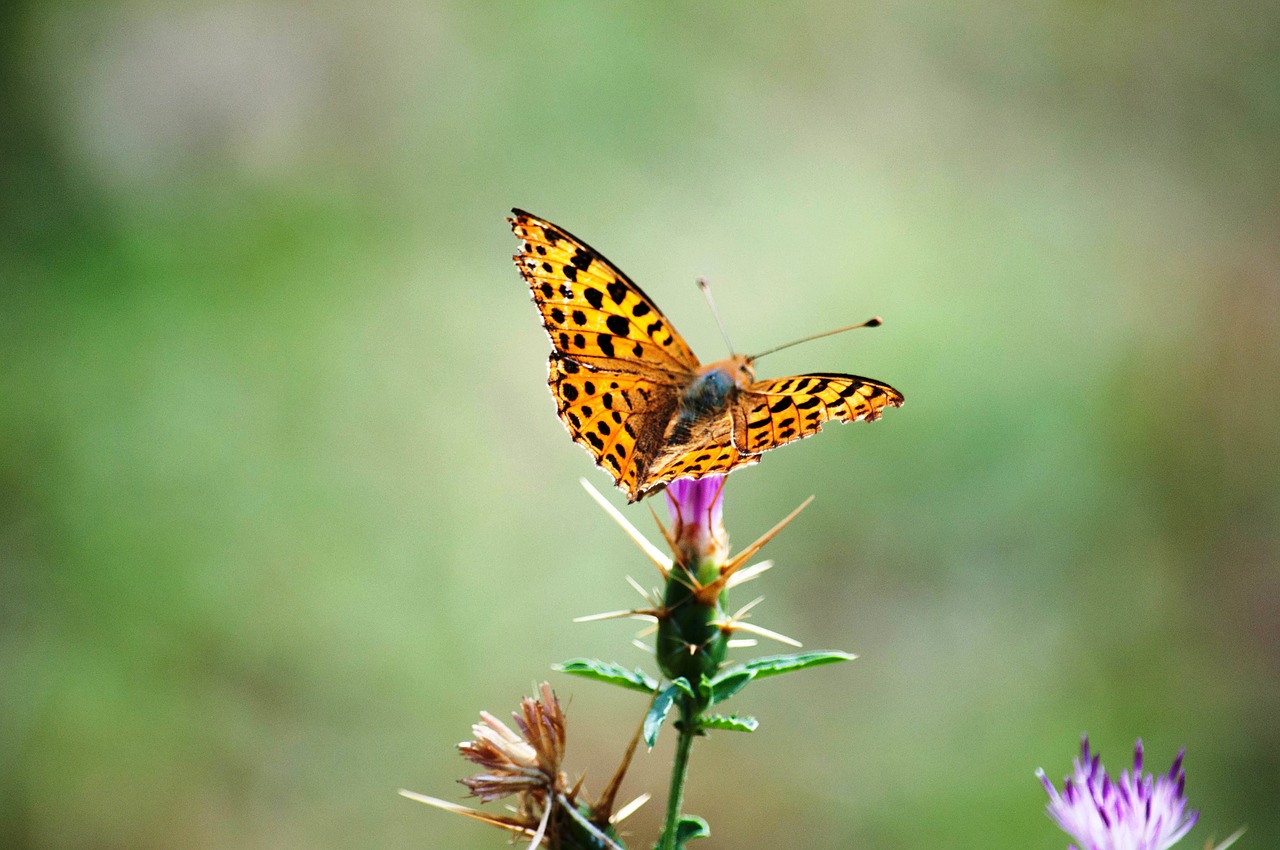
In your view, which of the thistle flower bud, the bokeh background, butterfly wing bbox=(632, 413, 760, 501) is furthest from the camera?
the bokeh background

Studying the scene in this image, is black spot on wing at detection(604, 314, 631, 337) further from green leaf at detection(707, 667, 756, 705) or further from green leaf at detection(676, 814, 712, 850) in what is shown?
green leaf at detection(676, 814, 712, 850)

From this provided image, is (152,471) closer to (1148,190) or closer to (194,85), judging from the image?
(194,85)

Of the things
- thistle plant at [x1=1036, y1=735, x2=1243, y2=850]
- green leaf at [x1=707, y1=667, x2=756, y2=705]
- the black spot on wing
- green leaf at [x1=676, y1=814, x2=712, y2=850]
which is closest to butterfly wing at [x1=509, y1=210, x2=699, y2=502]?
the black spot on wing

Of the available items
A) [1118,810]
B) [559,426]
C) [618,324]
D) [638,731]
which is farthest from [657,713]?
[559,426]

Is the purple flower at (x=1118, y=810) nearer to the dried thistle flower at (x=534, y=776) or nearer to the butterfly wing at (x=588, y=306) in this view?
the dried thistle flower at (x=534, y=776)

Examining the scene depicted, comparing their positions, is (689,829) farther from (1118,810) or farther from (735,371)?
(735,371)

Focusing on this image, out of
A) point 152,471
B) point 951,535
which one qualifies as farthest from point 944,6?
point 152,471
